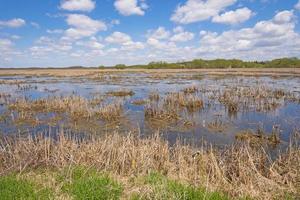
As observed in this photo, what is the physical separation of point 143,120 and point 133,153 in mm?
8429

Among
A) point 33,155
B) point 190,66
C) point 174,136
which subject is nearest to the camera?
point 33,155

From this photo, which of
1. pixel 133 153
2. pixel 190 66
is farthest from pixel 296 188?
pixel 190 66

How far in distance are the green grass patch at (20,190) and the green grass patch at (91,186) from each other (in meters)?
0.45

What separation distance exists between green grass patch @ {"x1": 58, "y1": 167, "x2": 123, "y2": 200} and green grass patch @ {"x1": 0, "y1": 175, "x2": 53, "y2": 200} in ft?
1.48

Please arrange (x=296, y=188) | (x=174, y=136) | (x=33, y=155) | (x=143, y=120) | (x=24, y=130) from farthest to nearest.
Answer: (x=143, y=120)
(x=24, y=130)
(x=174, y=136)
(x=33, y=155)
(x=296, y=188)

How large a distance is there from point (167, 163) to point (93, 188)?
2.46 metres

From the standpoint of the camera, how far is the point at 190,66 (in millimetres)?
106438

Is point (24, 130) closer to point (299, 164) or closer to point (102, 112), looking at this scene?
point (102, 112)

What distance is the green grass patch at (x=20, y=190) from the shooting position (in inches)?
246

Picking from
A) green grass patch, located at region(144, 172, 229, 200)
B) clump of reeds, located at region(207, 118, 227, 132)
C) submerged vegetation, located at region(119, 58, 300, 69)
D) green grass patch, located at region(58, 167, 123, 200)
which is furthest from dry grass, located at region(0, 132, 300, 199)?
submerged vegetation, located at region(119, 58, 300, 69)

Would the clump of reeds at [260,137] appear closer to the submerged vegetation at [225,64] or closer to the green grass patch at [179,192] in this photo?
the green grass patch at [179,192]

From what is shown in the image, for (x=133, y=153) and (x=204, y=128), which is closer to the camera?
(x=133, y=153)

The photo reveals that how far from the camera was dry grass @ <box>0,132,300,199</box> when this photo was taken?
7.38m

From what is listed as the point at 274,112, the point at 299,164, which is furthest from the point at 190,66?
the point at 299,164
